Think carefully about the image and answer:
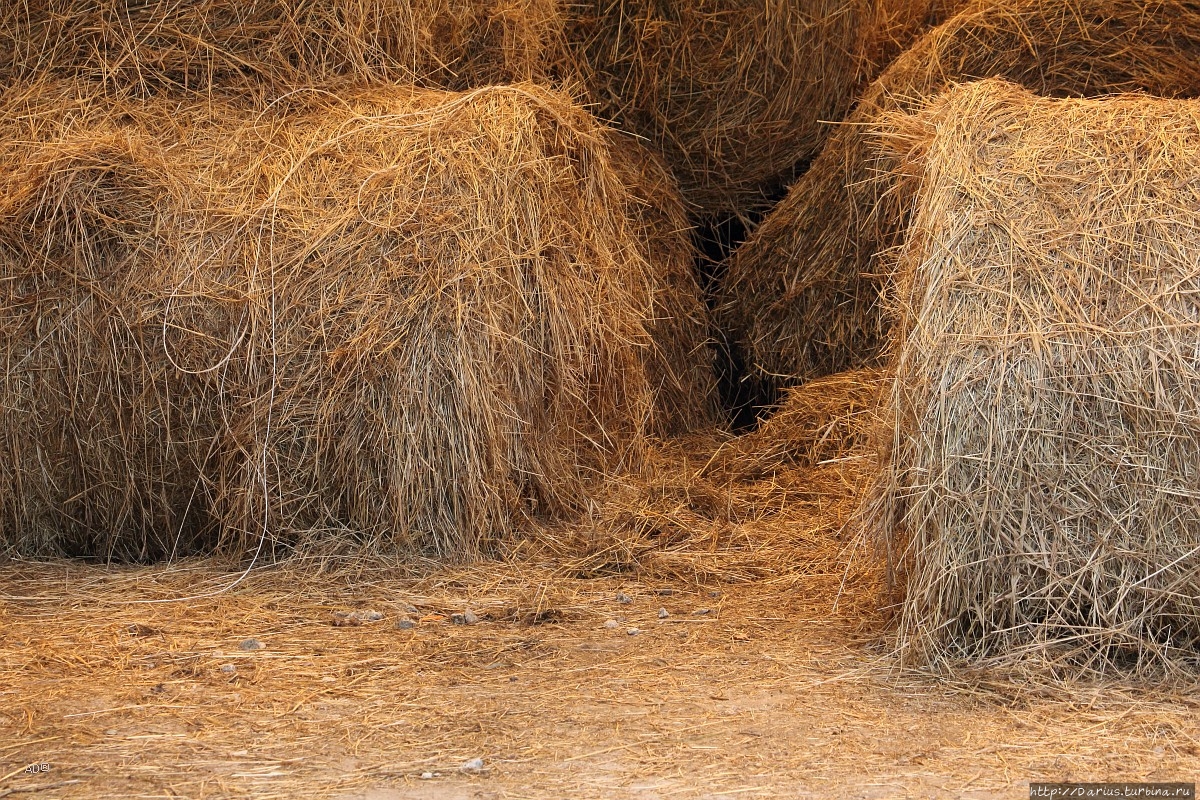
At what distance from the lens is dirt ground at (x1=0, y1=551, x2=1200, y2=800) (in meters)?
2.82

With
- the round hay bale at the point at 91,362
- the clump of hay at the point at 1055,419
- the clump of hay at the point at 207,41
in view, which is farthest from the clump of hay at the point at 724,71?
the clump of hay at the point at 1055,419

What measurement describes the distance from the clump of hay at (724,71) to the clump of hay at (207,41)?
0.99m

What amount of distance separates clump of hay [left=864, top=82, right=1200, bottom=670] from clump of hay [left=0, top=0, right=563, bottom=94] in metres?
2.33

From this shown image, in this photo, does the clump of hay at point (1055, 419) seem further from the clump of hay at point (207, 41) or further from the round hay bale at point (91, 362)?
the clump of hay at point (207, 41)

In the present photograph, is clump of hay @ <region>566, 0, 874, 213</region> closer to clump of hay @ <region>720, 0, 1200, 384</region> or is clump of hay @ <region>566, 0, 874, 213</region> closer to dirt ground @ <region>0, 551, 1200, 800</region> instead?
clump of hay @ <region>720, 0, 1200, 384</region>

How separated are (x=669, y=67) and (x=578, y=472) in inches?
73.6

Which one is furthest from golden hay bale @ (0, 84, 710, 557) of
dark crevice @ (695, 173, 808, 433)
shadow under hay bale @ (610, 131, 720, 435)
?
dark crevice @ (695, 173, 808, 433)

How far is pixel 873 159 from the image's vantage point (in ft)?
17.5

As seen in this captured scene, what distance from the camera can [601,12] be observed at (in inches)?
230

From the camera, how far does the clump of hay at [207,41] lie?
4.93 metres

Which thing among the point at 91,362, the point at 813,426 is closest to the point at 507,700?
the point at 91,362

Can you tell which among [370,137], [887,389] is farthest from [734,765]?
[370,137]

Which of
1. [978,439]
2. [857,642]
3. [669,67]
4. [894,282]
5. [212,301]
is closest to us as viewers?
[978,439]

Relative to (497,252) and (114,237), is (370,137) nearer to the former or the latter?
(497,252)
